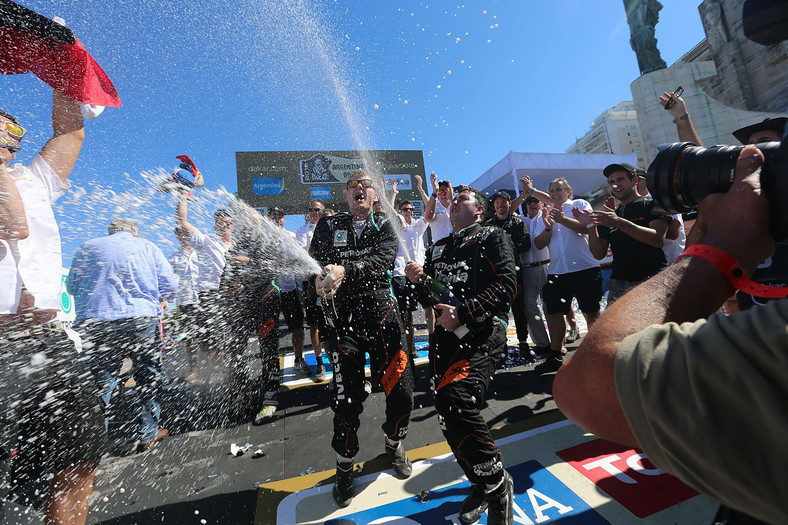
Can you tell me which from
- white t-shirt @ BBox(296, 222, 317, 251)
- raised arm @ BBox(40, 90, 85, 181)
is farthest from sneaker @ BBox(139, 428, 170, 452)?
white t-shirt @ BBox(296, 222, 317, 251)

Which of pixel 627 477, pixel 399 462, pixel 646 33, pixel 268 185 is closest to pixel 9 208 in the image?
pixel 399 462

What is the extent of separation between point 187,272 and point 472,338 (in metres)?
4.15

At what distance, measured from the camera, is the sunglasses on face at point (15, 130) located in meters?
1.59

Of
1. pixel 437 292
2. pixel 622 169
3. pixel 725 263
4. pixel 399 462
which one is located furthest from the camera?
pixel 622 169

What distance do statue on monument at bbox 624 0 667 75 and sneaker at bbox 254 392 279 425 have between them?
31426 millimetres

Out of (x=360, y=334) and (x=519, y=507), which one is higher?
(x=360, y=334)

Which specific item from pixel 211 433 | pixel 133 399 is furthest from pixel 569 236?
pixel 133 399

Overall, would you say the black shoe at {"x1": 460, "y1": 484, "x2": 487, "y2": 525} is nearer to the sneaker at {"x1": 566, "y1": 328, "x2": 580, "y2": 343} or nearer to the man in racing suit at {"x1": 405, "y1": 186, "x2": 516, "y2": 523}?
the man in racing suit at {"x1": 405, "y1": 186, "x2": 516, "y2": 523}

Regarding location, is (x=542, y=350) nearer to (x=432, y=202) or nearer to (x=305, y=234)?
(x=432, y=202)

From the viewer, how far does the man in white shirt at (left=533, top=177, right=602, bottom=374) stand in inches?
173

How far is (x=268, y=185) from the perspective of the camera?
22016 mm

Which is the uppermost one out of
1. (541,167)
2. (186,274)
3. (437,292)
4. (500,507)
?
(541,167)

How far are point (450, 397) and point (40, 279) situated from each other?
2230 mm

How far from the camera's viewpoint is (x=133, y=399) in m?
3.54
